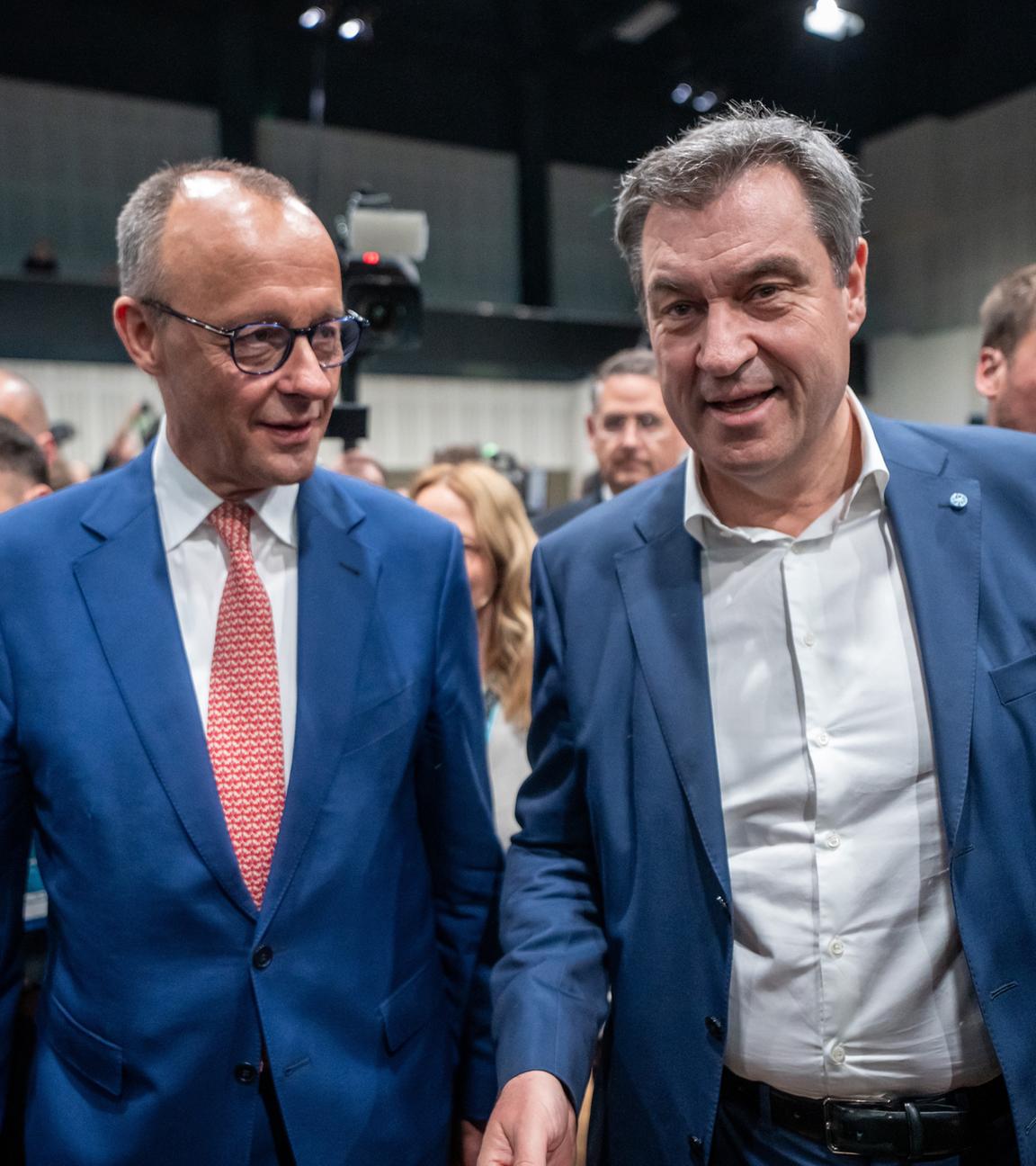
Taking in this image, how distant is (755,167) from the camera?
3.93ft

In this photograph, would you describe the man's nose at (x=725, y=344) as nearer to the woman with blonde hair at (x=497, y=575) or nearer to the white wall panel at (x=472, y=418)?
the woman with blonde hair at (x=497, y=575)

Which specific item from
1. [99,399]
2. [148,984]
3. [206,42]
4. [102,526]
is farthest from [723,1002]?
[206,42]

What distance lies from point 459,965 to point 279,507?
26.1 inches

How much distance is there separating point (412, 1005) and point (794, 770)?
22.8 inches

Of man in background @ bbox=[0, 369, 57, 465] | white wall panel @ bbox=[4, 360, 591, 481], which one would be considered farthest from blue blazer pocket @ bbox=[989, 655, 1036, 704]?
white wall panel @ bbox=[4, 360, 591, 481]

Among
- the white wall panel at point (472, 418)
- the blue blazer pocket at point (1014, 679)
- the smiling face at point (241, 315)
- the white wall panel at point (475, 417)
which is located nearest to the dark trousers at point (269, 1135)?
the smiling face at point (241, 315)

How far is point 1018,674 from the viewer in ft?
3.84

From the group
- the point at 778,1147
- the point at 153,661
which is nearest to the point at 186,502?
the point at 153,661

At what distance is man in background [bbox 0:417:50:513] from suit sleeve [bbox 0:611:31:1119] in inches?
35.3

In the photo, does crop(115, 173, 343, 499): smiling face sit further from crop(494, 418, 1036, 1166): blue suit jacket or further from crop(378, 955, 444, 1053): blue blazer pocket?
crop(378, 955, 444, 1053): blue blazer pocket

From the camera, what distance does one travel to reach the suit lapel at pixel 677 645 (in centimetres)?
120

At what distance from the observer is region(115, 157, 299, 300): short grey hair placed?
52.1 inches

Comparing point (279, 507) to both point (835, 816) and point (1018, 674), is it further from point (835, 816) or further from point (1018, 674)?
point (1018, 674)

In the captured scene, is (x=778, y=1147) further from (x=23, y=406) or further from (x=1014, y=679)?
(x=23, y=406)
